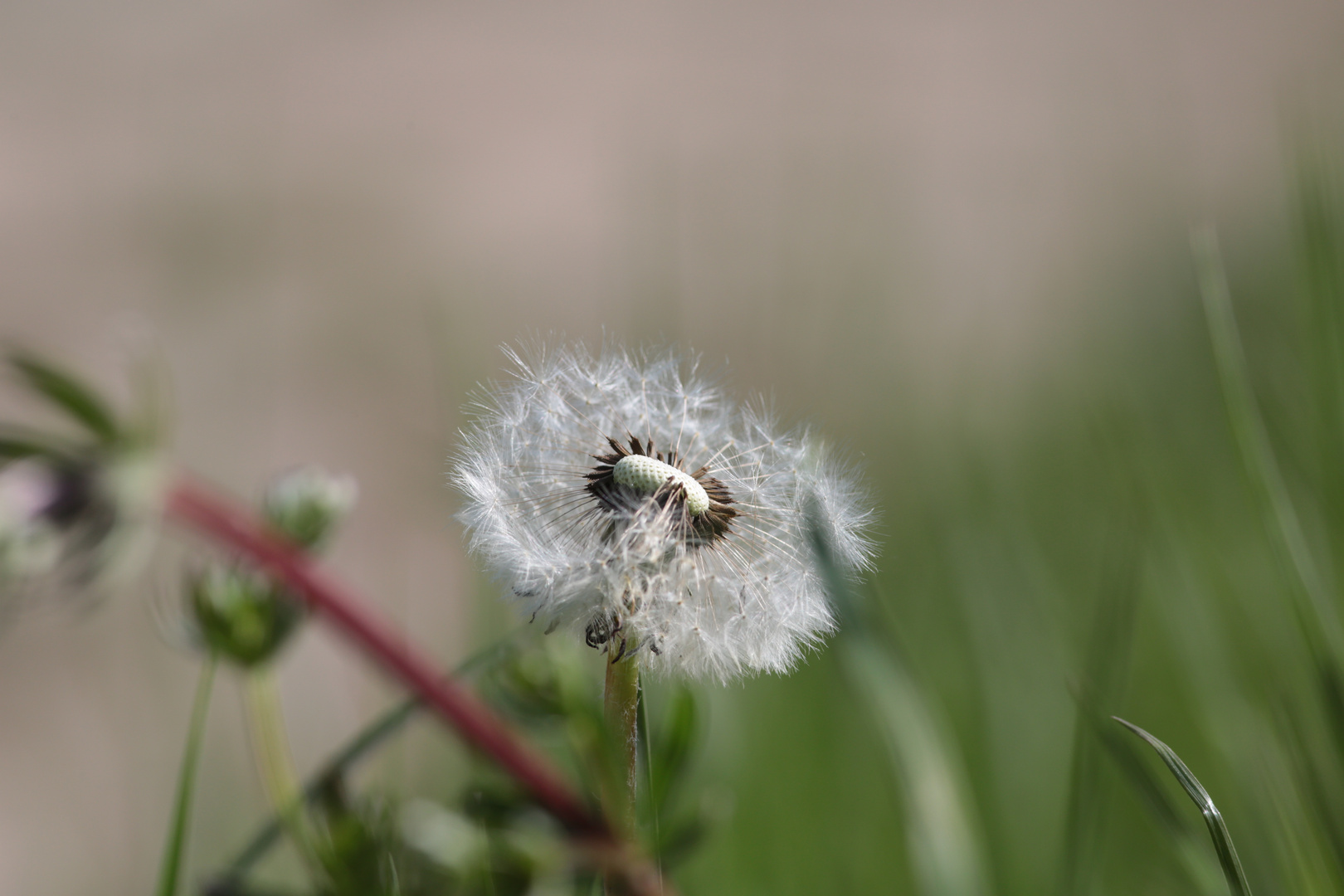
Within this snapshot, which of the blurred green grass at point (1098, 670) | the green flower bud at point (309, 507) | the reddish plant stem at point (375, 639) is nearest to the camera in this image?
the reddish plant stem at point (375, 639)

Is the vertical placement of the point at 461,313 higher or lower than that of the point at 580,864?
lower

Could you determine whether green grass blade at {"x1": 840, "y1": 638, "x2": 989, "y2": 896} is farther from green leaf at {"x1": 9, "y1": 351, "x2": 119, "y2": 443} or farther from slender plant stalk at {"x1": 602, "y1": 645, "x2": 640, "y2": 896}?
green leaf at {"x1": 9, "y1": 351, "x2": 119, "y2": 443}

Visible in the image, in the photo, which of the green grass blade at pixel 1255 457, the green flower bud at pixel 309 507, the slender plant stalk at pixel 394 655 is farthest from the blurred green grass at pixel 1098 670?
the green flower bud at pixel 309 507

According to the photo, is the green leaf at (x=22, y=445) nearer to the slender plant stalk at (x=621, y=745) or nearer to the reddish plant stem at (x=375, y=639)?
the reddish plant stem at (x=375, y=639)

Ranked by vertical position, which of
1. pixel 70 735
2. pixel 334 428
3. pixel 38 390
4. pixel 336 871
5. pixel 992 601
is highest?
pixel 38 390

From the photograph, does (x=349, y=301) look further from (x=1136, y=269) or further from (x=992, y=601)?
(x=992, y=601)

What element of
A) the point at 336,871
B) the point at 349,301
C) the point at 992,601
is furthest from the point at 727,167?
the point at 336,871

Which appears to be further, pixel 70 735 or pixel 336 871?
pixel 70 735
